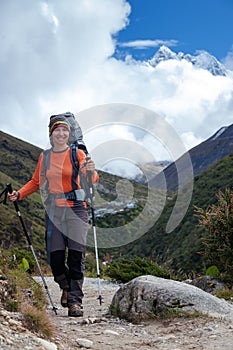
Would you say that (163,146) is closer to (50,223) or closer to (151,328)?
(50,223)

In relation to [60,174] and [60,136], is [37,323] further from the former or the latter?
[60,136]

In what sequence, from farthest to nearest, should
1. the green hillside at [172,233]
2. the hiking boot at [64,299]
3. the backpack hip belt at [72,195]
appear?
the green hillside at [172,233] < the hiking boot at [64,299] < the backpack hip belt at [72,195]

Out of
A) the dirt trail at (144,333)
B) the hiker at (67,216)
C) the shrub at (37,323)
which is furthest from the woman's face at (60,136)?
the shrub at (37,323)

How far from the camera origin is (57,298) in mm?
9242

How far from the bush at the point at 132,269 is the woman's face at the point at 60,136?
552cm

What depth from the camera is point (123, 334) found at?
17.5ft

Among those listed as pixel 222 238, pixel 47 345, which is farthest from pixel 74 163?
pixel 222 238

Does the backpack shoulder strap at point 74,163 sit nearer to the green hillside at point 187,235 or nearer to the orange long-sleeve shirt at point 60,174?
the orange long-sleeve shirt at point 60,174

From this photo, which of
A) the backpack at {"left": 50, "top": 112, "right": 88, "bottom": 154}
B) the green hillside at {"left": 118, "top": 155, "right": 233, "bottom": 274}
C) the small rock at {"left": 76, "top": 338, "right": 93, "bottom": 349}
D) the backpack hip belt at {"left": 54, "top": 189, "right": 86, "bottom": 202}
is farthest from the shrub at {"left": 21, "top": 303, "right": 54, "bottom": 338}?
the green hillside at {"left": 118, "top": 155, "right": 233, "bottom": 274}

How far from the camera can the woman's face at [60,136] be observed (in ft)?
22.3

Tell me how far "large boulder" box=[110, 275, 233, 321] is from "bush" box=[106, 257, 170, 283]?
15.9ft

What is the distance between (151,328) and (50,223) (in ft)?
7.07

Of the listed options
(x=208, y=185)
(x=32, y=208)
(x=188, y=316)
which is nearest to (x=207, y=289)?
(x=188, y=316)

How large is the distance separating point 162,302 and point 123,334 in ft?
2.91
